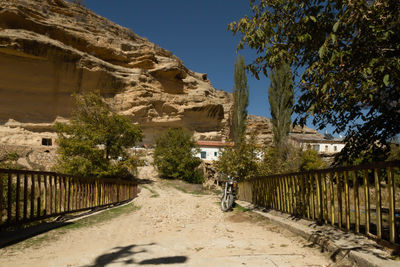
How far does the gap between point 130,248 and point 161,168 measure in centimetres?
2321

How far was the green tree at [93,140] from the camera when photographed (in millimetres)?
15016

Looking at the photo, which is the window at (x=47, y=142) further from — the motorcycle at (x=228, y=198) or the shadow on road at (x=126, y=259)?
the shadow on road at (x=126, y=259)

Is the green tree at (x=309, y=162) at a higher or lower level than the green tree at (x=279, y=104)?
lower

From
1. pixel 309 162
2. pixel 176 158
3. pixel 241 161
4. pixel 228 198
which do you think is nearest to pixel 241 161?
pixel 241 161

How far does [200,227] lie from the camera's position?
18.7ft

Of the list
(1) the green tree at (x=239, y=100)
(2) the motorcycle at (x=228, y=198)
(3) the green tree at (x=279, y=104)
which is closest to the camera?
(2) the motorcycle at (x=228, y=198)

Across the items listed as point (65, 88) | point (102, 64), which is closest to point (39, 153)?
point (65, 88)

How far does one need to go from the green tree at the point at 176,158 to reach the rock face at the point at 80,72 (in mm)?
6458

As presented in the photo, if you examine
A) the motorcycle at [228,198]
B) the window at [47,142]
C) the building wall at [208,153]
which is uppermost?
the window at [47,142]

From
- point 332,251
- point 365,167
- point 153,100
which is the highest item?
point 153,100

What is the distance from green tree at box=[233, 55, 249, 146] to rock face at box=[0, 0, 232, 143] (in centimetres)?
336

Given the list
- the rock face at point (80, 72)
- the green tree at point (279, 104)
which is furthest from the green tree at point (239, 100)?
the green tree at point (279, 104)

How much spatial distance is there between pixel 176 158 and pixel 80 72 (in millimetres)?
14234

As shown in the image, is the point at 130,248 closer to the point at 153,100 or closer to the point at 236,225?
the point at 236,225
